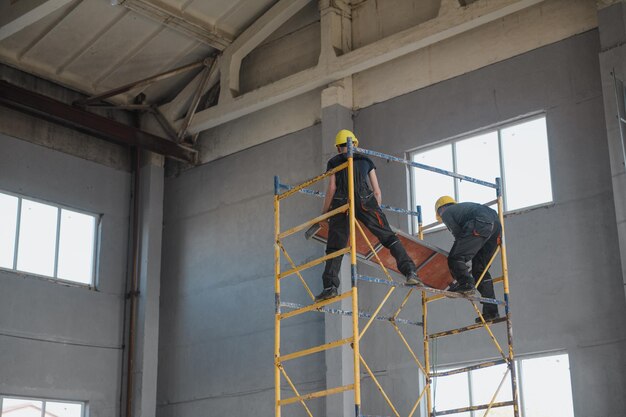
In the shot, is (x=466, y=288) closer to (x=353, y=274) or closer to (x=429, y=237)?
(x=353, y=274)

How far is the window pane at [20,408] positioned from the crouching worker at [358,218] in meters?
10.2

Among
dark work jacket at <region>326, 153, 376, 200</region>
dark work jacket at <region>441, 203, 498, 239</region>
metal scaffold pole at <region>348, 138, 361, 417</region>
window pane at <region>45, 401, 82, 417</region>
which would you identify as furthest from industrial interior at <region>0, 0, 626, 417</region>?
metal scaffold pole at <region>348, 138, 361, 417</region>

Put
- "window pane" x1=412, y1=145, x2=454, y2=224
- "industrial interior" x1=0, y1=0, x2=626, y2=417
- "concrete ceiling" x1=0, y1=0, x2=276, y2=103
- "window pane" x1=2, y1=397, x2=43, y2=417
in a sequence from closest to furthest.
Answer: "industrial interior" x1=0, y1=0, x2=626, y2=417 → "window pane" x1=412, y1=145, x2=454, y2=224 → "window pane" x1=2, y1=397, x2=43, y2=417 → "concrete ceiling" x1=0, y1=0, x2=276, y2=103

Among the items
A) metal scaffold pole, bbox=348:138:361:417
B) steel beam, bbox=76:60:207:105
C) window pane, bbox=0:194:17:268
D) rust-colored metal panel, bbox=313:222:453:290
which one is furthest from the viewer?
steel beam, bbox=76:60:207:105

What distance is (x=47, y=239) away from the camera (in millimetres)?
20703

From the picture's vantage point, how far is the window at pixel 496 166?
16.6 m

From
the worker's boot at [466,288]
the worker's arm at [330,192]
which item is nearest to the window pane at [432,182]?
the worker's boot at [466,288]

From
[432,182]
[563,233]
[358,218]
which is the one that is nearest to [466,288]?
[358,218]

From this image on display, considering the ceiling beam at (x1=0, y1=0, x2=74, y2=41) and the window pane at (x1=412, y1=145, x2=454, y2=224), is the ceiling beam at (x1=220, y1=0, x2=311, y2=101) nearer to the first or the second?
the ceiling beam at (x1=0, y1=0, x2=74, y2=41)

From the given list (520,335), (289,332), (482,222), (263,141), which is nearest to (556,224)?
(520,335)

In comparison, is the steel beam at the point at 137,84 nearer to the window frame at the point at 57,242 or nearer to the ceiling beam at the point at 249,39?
the ceiling beam at the point at 249,39

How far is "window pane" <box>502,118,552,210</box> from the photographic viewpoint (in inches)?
651

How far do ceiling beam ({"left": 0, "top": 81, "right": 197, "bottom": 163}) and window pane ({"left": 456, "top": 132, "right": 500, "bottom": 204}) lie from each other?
774 cm

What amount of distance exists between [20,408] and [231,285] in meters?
5.25
